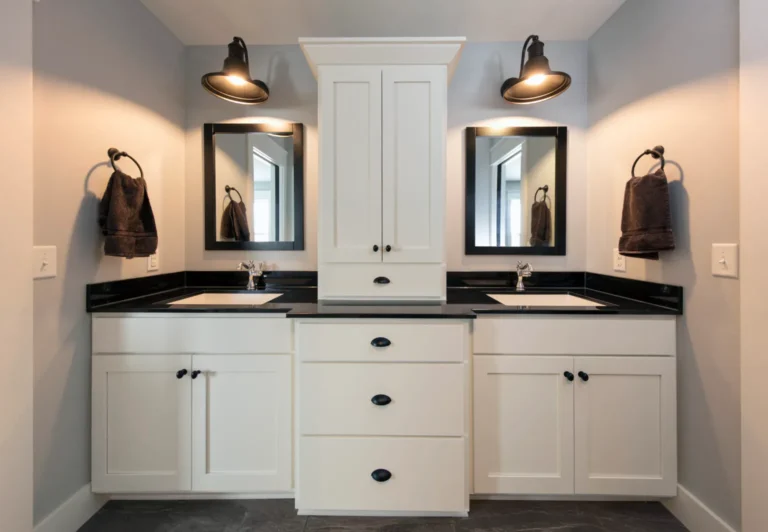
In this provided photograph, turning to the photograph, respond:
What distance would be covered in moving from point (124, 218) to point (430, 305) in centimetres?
142

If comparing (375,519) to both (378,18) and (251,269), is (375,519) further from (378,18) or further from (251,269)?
(378,18)

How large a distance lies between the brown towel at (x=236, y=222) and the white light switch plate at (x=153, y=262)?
0.39 meters

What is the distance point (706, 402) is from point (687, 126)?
1122 mm

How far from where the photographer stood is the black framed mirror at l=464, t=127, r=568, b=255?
6.82 feet

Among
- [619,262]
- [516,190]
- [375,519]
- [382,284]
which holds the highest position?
[516,190]

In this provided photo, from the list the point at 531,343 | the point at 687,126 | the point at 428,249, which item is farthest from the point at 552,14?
the point at 531,343

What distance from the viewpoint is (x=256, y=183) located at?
2.12 meters

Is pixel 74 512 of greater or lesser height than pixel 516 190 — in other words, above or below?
below

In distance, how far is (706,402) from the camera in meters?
1.37

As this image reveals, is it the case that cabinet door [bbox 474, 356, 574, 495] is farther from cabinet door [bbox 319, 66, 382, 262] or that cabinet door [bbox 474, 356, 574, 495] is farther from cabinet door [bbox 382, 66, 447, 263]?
cabinet door [bbox 319, 66, 382, 262]

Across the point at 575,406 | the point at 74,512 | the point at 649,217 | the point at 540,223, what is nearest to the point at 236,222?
the point at 74,512

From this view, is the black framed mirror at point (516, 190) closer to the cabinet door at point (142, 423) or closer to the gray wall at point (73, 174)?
the cabinet door at point (142, 423)

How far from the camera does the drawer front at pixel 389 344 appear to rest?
4.66 ft

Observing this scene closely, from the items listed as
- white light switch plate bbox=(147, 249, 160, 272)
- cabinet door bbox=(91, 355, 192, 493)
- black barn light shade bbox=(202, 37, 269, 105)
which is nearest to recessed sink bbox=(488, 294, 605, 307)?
cabinet door bbox=(91, 355, 192, 493)
